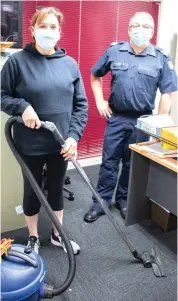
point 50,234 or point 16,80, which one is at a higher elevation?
point 16,80

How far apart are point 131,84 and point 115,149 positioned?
49 centimetres

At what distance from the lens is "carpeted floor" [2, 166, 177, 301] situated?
1.68m

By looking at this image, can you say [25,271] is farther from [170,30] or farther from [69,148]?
[170,30]

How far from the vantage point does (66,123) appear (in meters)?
1.66

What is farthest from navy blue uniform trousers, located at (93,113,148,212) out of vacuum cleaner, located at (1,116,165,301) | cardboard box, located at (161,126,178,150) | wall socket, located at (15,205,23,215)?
vacuum cleaner, located at (1,116,165,301)

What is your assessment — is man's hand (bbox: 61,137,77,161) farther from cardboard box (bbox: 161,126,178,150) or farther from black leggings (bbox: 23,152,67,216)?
cardboard box (bbox: 161,126,178,150)

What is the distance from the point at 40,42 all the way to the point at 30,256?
1.05m

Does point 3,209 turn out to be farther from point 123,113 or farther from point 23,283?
point 123,113

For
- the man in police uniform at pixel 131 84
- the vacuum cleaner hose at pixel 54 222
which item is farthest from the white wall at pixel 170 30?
the vacuum cleaner hose at pixel 54 222

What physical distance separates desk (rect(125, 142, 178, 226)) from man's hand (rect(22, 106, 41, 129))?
2.08 ft

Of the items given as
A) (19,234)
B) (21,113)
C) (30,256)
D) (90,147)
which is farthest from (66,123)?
(90,147)

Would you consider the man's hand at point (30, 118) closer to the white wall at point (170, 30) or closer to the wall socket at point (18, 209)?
the wall socket at point (18, 209)

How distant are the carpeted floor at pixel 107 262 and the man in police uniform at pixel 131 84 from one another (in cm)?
21

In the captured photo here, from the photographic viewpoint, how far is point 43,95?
5.06 ft
